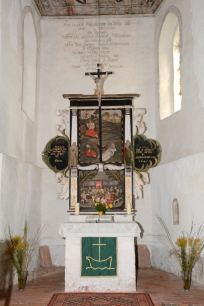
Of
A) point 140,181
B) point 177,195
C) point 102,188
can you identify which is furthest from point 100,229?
point 140,181

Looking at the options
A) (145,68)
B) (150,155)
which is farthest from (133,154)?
(145,68)

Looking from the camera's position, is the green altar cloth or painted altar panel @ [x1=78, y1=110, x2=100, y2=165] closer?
the green altar cloth

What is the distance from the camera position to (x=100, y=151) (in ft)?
27.0

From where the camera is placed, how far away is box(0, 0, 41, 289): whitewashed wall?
5984 mm

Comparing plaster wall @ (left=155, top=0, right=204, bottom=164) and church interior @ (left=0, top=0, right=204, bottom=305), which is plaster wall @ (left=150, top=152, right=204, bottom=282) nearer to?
church interior @ (left=0, top=0, right=204, bottom=305)

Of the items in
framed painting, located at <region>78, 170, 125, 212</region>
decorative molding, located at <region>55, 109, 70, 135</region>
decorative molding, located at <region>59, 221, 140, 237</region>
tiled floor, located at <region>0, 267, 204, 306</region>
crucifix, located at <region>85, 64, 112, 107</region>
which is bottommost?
tiled floor, located at <region>0, 267, 204, 306</region>

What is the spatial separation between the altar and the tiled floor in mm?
413

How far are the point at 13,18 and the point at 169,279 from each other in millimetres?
6121

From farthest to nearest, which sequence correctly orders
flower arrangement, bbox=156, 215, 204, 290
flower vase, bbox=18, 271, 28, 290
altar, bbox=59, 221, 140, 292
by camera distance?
flower vase, bbox=18, 271, 28, 290
flower arrangement, bbox=156, 215, 204, 290
altar, bbox=59, 221, 140, 292

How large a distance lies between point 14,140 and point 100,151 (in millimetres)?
2273

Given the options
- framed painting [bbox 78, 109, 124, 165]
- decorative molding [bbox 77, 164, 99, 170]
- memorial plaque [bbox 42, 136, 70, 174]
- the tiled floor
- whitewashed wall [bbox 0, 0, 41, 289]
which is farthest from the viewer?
memorial plaque [bbox 42, 136, 70, 174]

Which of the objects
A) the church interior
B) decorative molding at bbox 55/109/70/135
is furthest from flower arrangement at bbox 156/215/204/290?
decorative molding at bbox 55/109/70/135

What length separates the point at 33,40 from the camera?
871 cm

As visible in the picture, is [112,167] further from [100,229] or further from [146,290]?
[146,290]
